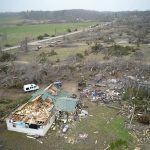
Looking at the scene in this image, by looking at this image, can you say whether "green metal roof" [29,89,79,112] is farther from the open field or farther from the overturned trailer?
the open field

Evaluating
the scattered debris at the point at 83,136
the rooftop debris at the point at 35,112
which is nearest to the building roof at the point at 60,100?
the rooftop debris at the point at 35,112

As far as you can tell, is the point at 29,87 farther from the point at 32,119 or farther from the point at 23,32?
the point at 23,32

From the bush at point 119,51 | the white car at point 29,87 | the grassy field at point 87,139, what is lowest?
the grassy field at point 87,139

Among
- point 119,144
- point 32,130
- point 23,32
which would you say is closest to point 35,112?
point 32,130

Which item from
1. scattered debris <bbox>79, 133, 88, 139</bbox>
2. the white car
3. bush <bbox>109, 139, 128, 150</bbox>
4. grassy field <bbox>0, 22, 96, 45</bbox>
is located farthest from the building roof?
grassy field <bbox>0, 22, 96, 45</bbox>

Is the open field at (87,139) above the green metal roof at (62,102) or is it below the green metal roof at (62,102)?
below

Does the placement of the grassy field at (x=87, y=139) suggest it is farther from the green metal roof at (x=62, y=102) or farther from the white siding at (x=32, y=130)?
the green metal roof at (x=62, y=102)

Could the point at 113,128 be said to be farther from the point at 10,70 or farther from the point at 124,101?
the point at 10,70

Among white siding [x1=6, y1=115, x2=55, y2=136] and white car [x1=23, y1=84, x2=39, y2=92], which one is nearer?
white siding [x1=6, y1=115, x2=55, y2=136]
